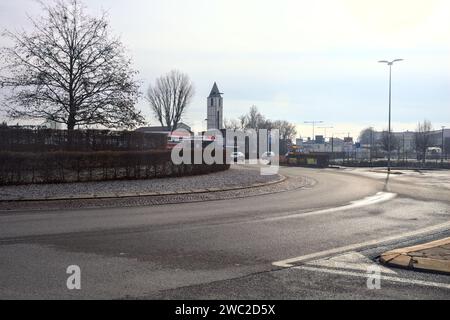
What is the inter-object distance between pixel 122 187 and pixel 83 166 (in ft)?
7.40

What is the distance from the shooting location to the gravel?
17.5 meters

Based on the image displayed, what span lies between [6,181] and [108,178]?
4118 mm

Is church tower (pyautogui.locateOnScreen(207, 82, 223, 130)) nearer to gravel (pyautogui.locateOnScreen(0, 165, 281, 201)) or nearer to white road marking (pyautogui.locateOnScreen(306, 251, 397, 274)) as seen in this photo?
gravel (pyautogui.locateOnScreen(0, 165, 281, 201))

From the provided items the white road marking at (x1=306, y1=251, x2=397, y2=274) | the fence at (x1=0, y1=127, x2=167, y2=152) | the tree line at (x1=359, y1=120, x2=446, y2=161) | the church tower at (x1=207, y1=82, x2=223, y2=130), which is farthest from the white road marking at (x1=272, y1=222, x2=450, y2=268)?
the church tower at (x1=207, y1=82, x2=223, y2=130)

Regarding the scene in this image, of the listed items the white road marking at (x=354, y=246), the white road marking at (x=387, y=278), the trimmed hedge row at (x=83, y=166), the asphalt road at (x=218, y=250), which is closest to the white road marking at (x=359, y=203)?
the asphalt road at (x=218, y=250)

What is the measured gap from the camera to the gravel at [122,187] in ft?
57.3

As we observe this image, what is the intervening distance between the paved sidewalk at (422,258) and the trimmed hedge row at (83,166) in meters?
15.0

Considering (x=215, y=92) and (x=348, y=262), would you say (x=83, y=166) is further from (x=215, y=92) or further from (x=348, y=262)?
(x=215, y=92)

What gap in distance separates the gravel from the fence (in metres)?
3.46

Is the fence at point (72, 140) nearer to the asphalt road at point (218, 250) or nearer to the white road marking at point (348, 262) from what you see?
the asphalt road at point (218, 250)

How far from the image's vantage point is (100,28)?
28.2 m

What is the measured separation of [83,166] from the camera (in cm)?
2061
